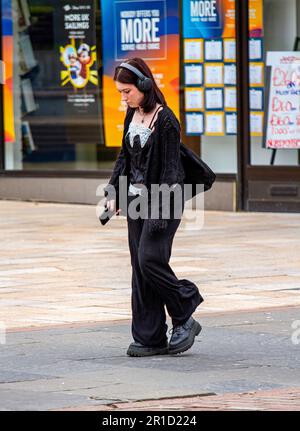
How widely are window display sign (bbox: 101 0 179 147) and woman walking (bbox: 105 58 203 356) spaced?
870cm

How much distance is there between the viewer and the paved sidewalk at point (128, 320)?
6.80 m

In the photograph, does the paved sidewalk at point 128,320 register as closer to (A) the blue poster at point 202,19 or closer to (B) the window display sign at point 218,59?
(B) the window display sign at point 218,59

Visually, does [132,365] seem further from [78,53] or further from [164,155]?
[78,53]

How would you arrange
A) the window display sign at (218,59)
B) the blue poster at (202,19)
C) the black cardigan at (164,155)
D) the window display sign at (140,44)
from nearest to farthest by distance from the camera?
the black cardigan at (164,155) → the window display sign at (218,59) → the blue poster at (202,19) → the window display sign at (140,44)

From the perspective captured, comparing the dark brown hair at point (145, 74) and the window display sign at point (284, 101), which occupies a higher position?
the dark brown hair at point (145, 74)

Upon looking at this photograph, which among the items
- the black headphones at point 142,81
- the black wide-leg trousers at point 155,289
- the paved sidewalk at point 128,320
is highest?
the black headphones at point 142,81

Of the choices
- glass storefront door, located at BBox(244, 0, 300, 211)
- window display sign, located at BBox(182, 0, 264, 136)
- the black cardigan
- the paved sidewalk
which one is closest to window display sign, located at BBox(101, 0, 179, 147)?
window display sign, located at BBox(182, 0, 264, 136)

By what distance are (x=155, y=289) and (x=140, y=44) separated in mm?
9399

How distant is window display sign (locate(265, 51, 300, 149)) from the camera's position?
15977mm

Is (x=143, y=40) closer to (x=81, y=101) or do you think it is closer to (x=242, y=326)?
(x=81, y=101)

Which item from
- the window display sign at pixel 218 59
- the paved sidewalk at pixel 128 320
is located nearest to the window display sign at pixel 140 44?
the window display sign at pixel 218 59

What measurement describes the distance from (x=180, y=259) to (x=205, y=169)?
4.31 m

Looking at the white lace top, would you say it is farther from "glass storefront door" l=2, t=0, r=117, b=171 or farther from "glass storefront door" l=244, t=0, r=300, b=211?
"glass storefront door" l=2, t=0, r=117, b=171

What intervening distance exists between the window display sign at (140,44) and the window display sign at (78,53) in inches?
8.2
